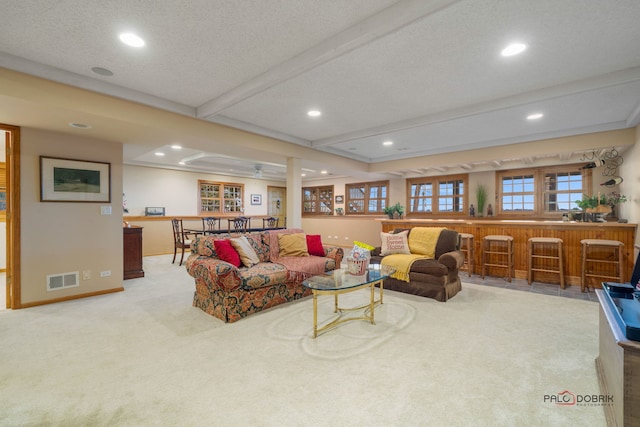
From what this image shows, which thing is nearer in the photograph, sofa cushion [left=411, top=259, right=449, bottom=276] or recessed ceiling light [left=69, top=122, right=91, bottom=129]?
recessed ceiling light [left=69, top=122, right=91, bottom=129]

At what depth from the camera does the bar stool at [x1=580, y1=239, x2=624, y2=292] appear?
4.04 m

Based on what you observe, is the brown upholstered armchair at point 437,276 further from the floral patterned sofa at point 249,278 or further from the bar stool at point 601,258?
the bar stool at point 601,258

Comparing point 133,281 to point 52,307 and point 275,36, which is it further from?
point 275,36

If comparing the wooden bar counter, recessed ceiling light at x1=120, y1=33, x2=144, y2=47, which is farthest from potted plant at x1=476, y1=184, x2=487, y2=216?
recessed ceiling light at x1=120, y1=33, x2=144, y2=47

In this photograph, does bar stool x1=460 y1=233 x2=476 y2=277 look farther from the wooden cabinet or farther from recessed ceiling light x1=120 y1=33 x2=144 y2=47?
the wooden cabinet

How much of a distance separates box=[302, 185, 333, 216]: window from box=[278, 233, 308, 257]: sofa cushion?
5764mm

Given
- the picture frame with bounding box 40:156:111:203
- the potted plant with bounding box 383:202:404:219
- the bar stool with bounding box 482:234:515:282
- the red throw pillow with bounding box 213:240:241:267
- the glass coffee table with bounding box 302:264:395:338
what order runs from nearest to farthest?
the glass coffee table with bounding box 302:264:395:338 < the red throw pillow with bounding box 213:240:241:267 < the picture frame with bounding box 40:156:111:203 < the bar stool with bounding box 482:234:515:282 < the potted plant with bounding box 383:202:404:219

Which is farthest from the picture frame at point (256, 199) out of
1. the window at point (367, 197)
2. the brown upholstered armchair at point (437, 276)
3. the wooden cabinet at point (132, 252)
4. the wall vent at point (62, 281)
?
the brown upholstered armchair at point (437, 276)

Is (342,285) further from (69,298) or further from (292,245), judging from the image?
(69,298)

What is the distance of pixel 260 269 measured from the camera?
3.40m

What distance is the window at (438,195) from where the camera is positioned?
7026 mm

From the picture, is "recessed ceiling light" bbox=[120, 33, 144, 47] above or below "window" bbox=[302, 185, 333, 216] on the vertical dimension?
above

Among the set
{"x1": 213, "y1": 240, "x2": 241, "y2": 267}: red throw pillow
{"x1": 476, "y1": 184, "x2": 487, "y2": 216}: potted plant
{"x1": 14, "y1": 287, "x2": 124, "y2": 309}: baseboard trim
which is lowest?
{"x1": 14, "y1": 287, "x2": 124, "y2": 309}: baseboard trim

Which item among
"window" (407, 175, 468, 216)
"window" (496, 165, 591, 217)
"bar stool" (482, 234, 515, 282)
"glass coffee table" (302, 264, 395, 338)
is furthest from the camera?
"window" (407, 175, 468, 216)
